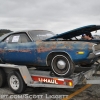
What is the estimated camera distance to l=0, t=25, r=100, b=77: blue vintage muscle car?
4.85 m

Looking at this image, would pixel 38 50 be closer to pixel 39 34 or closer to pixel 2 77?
pixel 39 34

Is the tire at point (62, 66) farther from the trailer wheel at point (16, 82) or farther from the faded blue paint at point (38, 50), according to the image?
the trailer wheel at point (16, 82)

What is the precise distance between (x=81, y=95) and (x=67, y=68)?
944 millimetres

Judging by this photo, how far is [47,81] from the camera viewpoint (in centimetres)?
507

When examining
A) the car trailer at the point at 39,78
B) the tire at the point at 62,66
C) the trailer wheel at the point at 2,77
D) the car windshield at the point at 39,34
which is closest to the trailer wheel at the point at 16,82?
the car trailer at the point at 39,78

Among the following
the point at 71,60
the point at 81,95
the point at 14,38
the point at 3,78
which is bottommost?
the point at 81,95

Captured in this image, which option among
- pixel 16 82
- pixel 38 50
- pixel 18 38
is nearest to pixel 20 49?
pixel 18 38

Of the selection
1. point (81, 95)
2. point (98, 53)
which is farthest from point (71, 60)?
point (81, 95)

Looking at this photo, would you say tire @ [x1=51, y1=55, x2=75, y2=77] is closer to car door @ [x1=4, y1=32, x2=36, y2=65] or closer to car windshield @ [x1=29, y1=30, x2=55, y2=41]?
car door @ [x1=4, y1=32, x2=36, y2=65]

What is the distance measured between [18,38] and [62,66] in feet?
6.71

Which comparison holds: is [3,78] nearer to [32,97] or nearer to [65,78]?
[32,97]

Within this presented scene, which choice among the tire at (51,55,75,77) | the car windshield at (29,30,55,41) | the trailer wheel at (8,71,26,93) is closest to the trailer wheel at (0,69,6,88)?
the trailer wheel at (8,71,26,93)

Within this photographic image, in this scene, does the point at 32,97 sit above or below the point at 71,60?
below

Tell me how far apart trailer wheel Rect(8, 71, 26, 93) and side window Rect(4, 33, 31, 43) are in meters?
1.07
